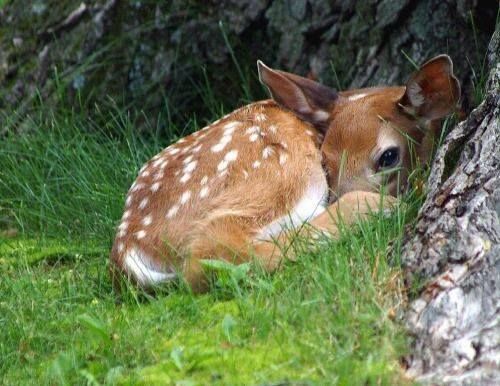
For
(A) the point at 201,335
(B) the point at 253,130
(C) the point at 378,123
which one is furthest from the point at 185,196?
(C) the point at 378,123

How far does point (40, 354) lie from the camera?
530cm

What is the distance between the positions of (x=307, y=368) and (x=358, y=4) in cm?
340

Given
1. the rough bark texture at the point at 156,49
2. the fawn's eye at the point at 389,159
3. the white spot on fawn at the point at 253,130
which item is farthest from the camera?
the rough bark texture at the point at 156,49

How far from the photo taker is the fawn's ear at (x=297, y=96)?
6.32 meters

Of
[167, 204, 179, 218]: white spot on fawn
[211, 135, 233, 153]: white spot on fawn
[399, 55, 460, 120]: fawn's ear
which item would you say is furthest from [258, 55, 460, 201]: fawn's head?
[167, 204, 179, 218]: white spot on fawn

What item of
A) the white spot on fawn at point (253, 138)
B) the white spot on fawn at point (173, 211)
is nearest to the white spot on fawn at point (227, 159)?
the white spot on fawn at point (253, 138)

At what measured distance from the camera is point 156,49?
8.27 meters

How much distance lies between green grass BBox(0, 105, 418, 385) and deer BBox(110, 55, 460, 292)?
0.54 ft

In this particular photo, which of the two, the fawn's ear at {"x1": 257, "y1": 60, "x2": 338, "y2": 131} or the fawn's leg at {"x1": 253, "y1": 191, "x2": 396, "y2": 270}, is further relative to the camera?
the fawn's ear at {"x1": 257, "y1": 60, "x2": 338, "y2": 131}

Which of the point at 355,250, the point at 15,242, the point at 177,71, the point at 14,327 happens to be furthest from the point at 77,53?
the point at 355,250

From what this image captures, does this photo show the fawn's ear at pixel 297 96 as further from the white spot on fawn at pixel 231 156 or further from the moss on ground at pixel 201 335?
the moss on ground at pixel 201 335

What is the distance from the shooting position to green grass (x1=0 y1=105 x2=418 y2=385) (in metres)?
4.51

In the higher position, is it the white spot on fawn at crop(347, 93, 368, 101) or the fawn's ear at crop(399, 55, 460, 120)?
the fawn's ear at crop(399, 55, 460, 120)

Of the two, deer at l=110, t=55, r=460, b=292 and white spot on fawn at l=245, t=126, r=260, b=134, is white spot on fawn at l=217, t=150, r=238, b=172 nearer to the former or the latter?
deer at l=110, t=55, r=460, b=292
